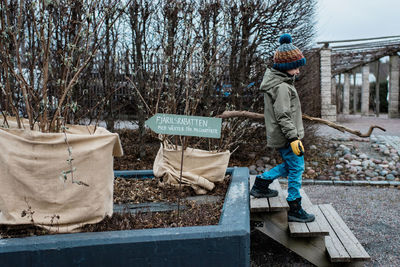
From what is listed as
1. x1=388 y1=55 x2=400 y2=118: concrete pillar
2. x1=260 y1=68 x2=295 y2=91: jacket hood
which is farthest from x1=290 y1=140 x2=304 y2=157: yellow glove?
x1=388 y1=55 x2=400 y2=118: concrete pillar

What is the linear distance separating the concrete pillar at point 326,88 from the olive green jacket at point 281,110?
8.22 metres

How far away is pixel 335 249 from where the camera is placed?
3043 mm

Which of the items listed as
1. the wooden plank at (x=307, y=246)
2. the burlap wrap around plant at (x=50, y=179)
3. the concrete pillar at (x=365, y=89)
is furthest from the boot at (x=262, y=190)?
the concrete pillar at (x=365, y=89)

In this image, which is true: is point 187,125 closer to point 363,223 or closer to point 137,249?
point 137,249

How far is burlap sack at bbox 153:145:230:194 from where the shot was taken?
3.72 m

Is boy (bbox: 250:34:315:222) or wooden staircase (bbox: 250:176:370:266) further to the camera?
boy (bbox: 250:34:315:222)

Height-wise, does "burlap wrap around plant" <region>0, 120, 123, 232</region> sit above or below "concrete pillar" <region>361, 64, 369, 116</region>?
below

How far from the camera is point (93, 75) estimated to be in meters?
6.75

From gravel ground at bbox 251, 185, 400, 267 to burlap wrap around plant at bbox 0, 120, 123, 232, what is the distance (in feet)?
5.74

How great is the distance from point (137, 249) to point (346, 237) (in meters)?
2.01

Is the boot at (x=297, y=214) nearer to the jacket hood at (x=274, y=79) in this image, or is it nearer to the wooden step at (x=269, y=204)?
the wooden step at (x=269, y=204)

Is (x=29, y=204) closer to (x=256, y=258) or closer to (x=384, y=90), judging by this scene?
(x=256, y=258)

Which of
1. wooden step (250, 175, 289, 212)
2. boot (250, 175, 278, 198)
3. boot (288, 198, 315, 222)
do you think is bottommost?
boot (288, 198, 315, 222)

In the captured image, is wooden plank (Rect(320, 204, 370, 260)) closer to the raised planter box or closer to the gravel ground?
the gravel ground
